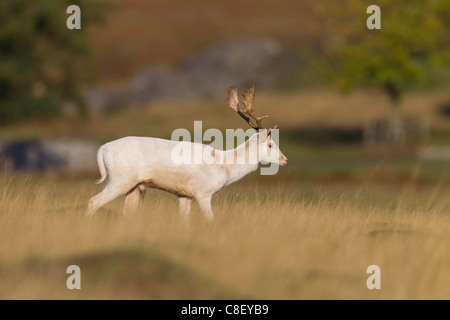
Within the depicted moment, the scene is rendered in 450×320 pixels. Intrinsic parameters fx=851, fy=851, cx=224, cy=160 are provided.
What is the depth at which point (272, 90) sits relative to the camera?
80.1 metres

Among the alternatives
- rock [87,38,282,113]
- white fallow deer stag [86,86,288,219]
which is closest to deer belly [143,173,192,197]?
white fallow deer stag [86,86,288,219]

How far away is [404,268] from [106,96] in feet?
244

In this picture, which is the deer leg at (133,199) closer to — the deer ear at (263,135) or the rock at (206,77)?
the deer ear at (263,135)

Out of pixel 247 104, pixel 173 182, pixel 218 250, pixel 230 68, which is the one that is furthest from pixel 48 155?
pixel 230 68

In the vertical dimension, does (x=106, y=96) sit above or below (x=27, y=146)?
above

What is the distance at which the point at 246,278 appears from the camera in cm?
891

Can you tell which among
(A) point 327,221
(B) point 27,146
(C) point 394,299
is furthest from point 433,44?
(C) point 394,299

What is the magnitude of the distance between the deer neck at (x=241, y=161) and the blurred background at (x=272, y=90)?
18.9 metres

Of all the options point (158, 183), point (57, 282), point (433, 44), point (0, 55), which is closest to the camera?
point (57, 282)

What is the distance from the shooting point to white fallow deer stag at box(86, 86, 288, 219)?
12070mm

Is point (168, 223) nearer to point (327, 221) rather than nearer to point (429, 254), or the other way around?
point (327, 221)

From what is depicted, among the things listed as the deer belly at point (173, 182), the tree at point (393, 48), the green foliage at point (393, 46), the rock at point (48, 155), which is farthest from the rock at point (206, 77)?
the deer belly at point (173, 182)

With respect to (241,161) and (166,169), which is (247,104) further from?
(166,169)

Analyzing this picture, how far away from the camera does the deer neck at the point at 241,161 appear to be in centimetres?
1271
